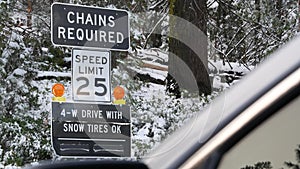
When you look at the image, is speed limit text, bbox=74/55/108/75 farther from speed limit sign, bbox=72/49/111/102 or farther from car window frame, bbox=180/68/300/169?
car window frame, bbox=180/68/300/169

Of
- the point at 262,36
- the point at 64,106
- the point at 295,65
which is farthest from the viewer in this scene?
the point at 262,36

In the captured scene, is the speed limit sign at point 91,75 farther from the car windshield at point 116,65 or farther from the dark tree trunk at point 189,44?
the dark tree trunk at point 189,44

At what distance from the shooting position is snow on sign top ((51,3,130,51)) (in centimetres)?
636

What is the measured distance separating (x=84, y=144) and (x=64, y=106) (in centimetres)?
77

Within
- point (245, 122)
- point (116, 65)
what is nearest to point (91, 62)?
point (116, 65)

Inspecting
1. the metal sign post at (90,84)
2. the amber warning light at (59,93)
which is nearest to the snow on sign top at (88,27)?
the metal sign post at (90,84)

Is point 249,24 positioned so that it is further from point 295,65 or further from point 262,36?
point 295,65

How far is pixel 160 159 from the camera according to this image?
1.30m

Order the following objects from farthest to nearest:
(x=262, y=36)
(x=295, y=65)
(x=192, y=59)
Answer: (x=262, y=36), (x=192, y=59), (x=295, y=65)

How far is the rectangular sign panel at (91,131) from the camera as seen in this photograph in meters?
6.45

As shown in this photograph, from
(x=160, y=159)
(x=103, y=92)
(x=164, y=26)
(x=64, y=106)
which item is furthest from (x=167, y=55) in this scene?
(x=160, y=159)

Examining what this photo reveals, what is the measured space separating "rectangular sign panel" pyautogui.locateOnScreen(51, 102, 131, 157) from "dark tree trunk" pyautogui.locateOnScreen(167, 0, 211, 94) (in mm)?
3101

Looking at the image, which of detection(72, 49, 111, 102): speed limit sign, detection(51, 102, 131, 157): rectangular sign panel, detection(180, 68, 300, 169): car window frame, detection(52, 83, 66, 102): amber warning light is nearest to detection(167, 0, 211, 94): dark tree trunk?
detection(52, 83, 66, 102): amber warning light

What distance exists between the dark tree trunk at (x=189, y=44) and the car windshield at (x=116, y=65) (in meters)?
0.02
